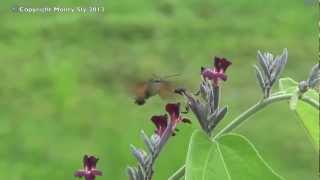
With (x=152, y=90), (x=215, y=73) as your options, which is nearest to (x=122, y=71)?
(x=152, y=90)

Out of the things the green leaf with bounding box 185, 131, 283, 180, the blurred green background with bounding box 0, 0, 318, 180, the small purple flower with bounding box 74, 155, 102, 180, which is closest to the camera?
the green leaf with bounding box 185, 131, 283, 180

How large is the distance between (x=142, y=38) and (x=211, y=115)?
424 centimetres

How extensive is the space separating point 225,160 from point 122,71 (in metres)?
3.93

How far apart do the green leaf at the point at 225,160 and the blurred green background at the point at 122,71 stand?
2.51 metres

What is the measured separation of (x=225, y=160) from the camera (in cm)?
65

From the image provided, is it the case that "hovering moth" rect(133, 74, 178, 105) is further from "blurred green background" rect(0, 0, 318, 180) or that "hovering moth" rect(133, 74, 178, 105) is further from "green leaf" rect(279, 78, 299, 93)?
"blurred green background" rect(0, 0, 318, 180)

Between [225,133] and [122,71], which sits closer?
[225,133]

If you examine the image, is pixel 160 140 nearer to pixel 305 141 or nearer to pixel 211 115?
pixel 211 115

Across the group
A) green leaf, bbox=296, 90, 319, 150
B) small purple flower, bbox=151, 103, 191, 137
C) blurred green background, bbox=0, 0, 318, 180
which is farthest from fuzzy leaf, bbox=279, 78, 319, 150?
blurred green background, bbox=0, 0, 318, 180

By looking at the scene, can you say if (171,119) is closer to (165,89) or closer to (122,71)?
(165,89)

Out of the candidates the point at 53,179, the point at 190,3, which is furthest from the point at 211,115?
the point at 190,3

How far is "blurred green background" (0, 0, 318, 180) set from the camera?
354 centimetres

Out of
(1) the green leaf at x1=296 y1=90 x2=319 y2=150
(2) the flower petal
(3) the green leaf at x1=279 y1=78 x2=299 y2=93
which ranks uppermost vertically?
(2) the flower petal

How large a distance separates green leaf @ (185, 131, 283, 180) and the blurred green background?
2.51 meters
